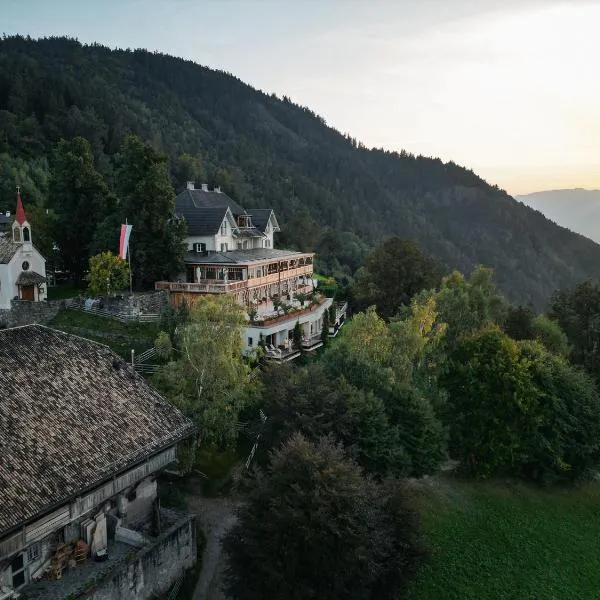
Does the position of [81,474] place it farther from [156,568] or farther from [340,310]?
[340,310]

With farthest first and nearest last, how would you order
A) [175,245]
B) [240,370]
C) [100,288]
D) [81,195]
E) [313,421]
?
1. [81,195]
2. [175,245]
3. [100,288]
4. [240,370]
5. [313,421]

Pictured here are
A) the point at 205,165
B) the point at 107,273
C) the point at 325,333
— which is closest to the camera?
the point at 107,273

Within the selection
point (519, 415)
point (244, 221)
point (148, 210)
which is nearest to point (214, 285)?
point (148, 210)

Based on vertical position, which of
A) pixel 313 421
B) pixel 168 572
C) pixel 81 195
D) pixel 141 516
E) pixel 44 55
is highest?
pixel 44 55

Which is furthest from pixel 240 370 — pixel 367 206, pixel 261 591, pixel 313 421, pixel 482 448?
pixel 367 206

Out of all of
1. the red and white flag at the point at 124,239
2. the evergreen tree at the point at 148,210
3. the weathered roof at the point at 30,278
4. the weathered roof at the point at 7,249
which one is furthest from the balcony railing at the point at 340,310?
the weathered roof at the point at 7,249

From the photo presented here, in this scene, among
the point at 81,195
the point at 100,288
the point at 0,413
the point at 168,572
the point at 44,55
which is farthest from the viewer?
the point at 44,55

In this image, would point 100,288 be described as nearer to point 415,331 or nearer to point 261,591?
point 415,331
